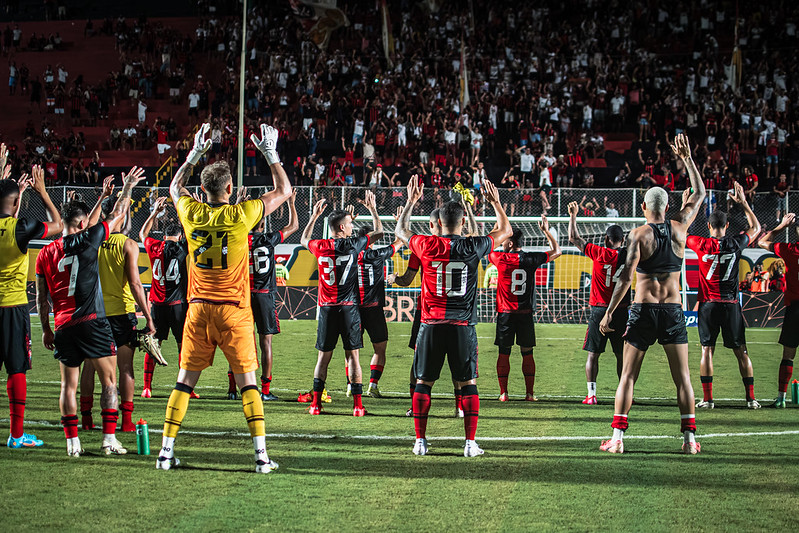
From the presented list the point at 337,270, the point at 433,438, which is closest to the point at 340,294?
the point at 337,270

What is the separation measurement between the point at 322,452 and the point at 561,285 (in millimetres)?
15069

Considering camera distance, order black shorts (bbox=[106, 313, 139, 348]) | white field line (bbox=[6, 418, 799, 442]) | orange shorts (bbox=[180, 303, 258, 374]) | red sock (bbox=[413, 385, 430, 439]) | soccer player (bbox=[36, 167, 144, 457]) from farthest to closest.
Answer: black shorts (bbox=[106, 313, 139, 348])
white field line (bbox=[6, 418, 799, 442])
red sock (bbox=[413, 385, 430, 439])
soccer player (bbox=[36, 167, 144, 457])
orange shorts (bbox=[180, 303, 258, 374])

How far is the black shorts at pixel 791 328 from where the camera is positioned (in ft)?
34.7

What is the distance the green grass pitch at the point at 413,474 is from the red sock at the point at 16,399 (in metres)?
0.21

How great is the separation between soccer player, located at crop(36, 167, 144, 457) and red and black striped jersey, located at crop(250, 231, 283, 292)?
3.09m

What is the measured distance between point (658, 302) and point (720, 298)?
10.9ft

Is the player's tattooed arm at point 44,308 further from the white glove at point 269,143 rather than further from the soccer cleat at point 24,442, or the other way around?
the white glove at point 269,143

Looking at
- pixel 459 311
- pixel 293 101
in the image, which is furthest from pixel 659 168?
pixel 459 311

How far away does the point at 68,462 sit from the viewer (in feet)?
23.3

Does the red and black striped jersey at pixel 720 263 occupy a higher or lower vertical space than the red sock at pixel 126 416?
higher

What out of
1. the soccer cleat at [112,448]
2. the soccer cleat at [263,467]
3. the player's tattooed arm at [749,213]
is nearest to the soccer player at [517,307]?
the player's tattooed arm at [749,213]

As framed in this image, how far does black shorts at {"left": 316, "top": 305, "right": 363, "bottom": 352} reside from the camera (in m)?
9.70

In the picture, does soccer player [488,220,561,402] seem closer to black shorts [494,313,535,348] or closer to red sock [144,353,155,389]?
black shorts [494,313,535,348]

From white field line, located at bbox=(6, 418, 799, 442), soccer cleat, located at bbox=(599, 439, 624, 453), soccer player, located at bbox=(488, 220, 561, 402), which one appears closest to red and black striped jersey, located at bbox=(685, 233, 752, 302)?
soccer player, located at bbox=(488, 220, 561, 402)
